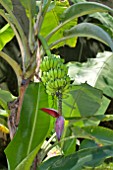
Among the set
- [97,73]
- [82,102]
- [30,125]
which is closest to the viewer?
[30,125]

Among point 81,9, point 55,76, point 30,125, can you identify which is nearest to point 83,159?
point 30,125

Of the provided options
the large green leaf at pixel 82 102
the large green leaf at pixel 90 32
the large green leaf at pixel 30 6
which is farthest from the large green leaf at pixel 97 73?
the large green leaf at pixel 30 6

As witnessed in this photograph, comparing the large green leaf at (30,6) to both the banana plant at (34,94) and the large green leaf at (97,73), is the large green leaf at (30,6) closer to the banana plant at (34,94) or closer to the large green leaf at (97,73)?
the banana plant at (34,94)

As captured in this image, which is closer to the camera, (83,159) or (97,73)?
(83,159)

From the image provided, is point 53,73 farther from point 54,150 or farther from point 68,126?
point 54,150

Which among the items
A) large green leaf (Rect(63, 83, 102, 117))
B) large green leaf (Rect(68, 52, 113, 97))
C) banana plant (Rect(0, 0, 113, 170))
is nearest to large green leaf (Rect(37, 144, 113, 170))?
banana plant (Rect(0, 0, 113, 170))

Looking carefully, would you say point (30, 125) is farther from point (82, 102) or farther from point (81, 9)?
point (81, 9)
